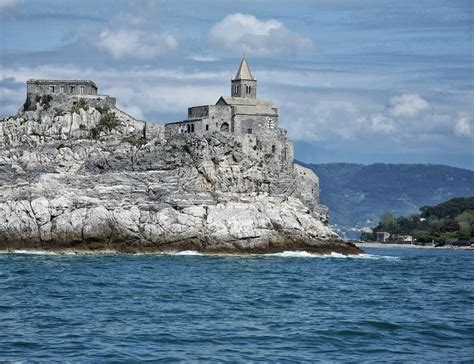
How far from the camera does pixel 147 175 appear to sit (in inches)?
3253

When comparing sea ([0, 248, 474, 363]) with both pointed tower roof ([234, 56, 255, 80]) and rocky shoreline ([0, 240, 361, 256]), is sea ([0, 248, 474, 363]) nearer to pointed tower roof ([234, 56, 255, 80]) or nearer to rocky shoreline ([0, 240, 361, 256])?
rocky shoreline ([0, 240, 361, 256])

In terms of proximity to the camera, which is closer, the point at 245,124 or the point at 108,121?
the point at 108,121

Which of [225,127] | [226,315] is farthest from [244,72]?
[226,315]

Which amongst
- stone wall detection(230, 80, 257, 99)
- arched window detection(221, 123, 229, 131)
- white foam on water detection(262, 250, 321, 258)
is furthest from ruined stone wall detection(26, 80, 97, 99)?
white foam on water detection(262, 250, 321, 258)

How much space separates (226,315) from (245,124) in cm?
5283

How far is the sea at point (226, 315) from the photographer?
31484mm

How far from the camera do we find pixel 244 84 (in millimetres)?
98438

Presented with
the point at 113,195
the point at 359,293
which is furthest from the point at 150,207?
the point at 359,293

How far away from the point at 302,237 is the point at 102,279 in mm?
32331

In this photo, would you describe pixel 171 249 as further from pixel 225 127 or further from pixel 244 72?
pixel 244 72

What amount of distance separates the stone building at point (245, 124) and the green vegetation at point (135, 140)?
239 cm

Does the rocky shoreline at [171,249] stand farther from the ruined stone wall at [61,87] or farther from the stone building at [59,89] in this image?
the ruined stone wall at [61,87]

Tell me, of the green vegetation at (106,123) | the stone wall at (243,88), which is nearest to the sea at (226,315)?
the green vegetation at (106,123)

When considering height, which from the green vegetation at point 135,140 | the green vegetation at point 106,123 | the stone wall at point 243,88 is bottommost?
the green vegetation at point 135,140
